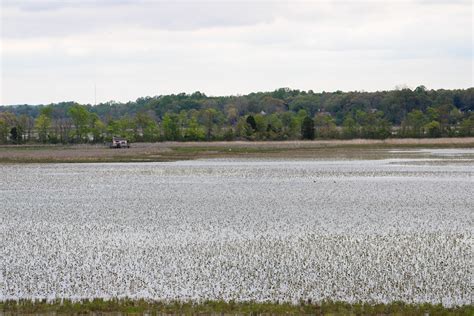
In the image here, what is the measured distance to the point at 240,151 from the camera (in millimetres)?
87625

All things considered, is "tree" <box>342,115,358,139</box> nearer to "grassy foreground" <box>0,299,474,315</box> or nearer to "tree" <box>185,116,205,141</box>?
"tree" <box>185,116,205,141</box>

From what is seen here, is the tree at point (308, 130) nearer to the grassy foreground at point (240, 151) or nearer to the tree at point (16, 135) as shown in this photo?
the grassy foreground at point (240, 151)

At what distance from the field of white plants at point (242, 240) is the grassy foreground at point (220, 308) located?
0.95 meters

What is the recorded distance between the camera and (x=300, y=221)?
28.2 metres

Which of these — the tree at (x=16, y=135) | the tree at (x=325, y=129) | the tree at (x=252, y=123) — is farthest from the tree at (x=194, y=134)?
the tree at (x=16, y=135)

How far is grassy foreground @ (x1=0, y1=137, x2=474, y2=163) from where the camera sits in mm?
73438

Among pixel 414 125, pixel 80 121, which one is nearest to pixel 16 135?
pixel 80 121

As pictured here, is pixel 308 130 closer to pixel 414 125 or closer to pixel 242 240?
pixel 414 125

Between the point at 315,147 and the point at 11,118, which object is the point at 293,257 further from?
the point at 11,118

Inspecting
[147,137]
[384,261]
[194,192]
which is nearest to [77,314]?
[384,261]

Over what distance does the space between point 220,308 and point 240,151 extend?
239ft

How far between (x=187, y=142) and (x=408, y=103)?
78.3m

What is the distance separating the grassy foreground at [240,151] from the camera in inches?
2891

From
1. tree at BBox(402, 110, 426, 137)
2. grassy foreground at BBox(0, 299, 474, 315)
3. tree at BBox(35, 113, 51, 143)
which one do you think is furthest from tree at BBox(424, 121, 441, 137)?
grassy foreground at BBox(0, 299, 474, 315)
